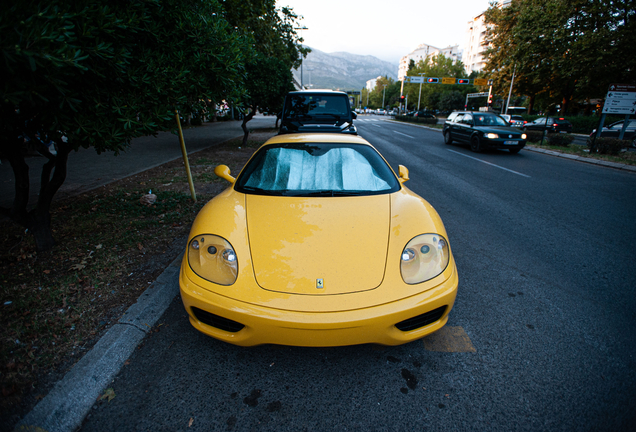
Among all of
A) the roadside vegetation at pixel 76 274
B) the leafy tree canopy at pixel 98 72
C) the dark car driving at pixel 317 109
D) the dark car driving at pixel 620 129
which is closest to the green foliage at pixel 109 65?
the leafy tree canopy at pixel 98 72

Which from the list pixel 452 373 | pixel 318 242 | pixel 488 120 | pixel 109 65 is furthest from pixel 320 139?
pixel 488 120

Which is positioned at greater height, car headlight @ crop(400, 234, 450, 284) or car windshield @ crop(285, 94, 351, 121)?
car windshield @ crop(285, 94, 351, 121)

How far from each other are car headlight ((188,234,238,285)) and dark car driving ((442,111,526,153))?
12.3 meters

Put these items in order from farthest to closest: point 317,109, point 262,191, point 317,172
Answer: point 317,109 < point 317,172 < point 262,191

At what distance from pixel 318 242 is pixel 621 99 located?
596 inches

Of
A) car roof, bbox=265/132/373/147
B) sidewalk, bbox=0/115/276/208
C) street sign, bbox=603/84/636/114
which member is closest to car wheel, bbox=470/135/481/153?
street sign, bbox=603/84/636/114

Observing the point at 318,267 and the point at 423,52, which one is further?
the point at 423,52

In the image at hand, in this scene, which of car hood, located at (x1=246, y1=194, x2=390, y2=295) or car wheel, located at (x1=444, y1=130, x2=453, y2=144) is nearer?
car hood, located at (x1=246, y1=194, x2=390, y2=295)

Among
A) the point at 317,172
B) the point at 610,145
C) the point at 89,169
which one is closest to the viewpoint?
the point at 317,172

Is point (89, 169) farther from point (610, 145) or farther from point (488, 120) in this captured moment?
point (610, 145)

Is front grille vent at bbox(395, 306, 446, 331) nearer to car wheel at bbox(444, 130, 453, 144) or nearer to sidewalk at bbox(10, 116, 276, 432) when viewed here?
sidewalk at bbox(10, 116, 276, 432)

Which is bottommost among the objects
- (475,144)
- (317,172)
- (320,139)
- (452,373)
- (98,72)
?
(452,373)

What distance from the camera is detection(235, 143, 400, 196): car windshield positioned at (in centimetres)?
271

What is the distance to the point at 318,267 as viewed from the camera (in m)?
1.93
